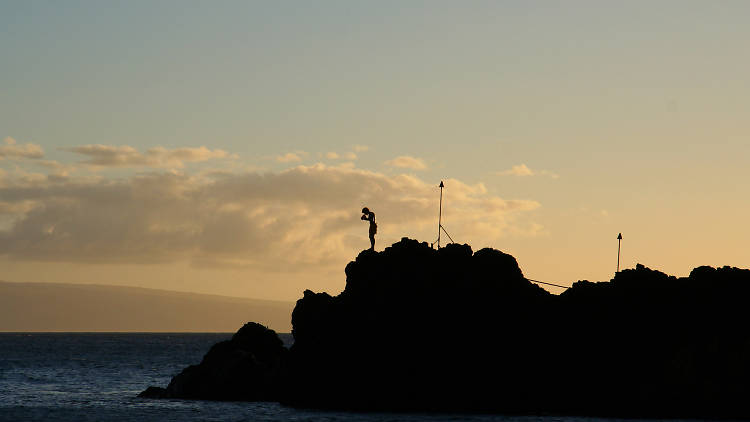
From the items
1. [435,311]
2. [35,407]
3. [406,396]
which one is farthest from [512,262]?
[35,407]

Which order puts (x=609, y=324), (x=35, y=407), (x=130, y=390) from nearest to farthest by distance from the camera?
(x=609, y=324)
(x=35, y=407)
(x=130, y=390)

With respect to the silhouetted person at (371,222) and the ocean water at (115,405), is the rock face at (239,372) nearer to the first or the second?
the ocean water at (115,405)

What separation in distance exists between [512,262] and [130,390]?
36815mm

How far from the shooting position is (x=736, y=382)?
52.6 meters

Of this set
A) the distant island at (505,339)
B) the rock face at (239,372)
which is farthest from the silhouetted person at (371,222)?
the rock face at (239,372)

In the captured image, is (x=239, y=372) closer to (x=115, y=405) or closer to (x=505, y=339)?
(x=115, y=405)

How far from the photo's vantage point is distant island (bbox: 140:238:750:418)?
179ft

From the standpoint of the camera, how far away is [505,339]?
55.8 metres

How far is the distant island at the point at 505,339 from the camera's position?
5459 centimetres

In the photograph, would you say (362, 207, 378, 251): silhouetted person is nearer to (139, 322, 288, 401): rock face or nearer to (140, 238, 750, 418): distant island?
(140, 238, 750, 418): distant island

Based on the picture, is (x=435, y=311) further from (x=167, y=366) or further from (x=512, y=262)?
(x=167, y=366)

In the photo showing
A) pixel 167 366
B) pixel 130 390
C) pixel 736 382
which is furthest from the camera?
pixel 167 366

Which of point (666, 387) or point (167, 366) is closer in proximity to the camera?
point (666, 387)

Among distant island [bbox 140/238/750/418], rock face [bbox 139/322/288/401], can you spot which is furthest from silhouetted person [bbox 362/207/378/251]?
rock face [bbox 139/322/288/401]
